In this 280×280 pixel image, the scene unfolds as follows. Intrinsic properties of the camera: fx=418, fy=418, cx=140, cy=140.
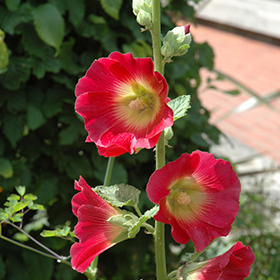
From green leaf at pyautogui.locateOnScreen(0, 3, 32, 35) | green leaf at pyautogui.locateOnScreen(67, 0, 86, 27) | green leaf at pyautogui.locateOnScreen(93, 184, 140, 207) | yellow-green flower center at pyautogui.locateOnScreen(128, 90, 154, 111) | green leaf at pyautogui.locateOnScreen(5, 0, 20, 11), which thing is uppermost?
yellow-green flower center at pyautogui.locateOnScreen(128, 90, 154, 111)

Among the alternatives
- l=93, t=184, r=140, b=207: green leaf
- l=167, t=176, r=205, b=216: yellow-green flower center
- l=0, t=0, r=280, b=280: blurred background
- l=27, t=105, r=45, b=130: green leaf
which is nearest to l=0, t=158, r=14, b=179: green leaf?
l=0, t=0, r=280, b=280: blurred background

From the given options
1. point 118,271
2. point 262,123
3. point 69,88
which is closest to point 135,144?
point 69,88

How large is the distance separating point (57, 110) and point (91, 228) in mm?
731

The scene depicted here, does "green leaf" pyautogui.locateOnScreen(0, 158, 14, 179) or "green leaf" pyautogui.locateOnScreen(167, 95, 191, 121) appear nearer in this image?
"green leaf" pyautogui.locateOnScreen(167, 95, 191, 121)

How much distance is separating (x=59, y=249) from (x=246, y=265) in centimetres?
89

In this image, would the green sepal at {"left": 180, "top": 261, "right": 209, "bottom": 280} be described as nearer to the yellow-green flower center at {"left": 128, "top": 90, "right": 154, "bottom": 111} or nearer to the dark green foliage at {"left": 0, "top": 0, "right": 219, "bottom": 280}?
the yellow-green flower center at {"left": 128, "top": 90, "right": 154, "bottom": 111}

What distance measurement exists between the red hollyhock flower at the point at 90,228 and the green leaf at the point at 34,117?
0.67 meters

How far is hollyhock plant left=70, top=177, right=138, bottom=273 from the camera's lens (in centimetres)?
60

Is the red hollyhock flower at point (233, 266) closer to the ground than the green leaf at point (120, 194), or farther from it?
closer to the ground

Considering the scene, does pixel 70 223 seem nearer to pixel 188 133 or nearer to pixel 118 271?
pixel 118 271

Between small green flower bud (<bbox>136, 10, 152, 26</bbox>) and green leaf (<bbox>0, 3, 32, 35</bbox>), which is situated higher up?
small green flower bud (<bbox>136, 10, 152, 26</bbox>)

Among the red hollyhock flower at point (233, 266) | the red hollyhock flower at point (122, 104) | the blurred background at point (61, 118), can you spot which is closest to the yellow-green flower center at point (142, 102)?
the red hollyhock flower at point (122, 104)

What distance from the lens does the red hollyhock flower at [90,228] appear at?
604 mm

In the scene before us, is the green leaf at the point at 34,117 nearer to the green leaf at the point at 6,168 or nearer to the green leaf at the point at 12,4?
the green leaf at the point at 6,168
